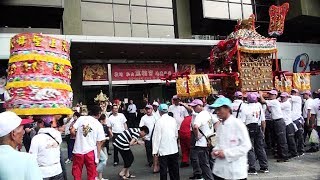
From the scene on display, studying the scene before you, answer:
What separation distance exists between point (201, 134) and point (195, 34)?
1719 cm

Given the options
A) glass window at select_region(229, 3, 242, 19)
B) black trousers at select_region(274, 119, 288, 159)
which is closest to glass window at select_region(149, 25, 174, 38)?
glass window at select_region(229, 3, 242, 19)

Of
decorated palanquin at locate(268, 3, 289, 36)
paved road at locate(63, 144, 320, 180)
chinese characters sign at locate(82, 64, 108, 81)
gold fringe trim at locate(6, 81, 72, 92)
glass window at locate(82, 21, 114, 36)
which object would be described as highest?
glass window at locate(82, 21, 114, 36)

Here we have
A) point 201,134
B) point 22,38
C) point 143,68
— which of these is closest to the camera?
point 22,38

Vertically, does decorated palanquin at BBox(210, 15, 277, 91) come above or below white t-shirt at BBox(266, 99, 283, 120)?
above

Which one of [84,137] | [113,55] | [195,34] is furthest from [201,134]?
[195,34]

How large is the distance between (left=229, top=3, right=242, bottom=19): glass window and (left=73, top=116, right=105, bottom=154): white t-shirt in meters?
18.2

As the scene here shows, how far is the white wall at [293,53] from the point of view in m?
24.3

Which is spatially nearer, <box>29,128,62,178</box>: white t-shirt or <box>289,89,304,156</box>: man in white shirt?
<box>29,128,62,178</box>: white t-shirt

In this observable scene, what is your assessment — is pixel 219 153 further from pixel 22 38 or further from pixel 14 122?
pixel 22 38

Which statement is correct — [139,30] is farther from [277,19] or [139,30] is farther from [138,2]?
[277,19]

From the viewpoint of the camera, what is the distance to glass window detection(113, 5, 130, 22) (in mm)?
21328

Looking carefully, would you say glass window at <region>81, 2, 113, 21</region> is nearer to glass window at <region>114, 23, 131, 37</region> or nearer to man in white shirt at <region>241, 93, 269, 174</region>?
glass window at <region>114, 23, 131, 37</region>

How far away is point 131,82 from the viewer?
20797 mm

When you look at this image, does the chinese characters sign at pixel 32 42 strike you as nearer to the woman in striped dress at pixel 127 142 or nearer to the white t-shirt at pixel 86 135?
the white t-shirt at pixel 86 135
